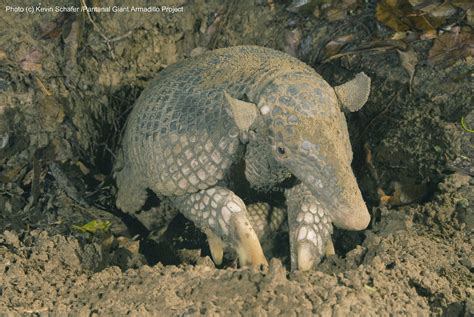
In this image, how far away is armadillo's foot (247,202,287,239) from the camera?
3580 millimetres

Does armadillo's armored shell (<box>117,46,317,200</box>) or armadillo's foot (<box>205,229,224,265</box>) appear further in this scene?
armadillo's foot (<box>205,229,224,265</box>)

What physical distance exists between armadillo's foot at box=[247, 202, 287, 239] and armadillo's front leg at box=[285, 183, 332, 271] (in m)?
0.41

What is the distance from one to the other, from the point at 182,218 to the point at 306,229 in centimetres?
111

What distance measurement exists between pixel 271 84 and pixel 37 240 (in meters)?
1.58

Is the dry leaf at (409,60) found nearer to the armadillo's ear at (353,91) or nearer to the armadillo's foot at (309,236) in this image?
the armadillo's ear at (353,91)

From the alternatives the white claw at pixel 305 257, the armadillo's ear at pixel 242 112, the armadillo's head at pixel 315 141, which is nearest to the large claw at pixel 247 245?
the white claw at pixel 305 257

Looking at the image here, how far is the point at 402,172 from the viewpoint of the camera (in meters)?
3.74

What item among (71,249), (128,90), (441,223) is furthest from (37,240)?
(441,223)

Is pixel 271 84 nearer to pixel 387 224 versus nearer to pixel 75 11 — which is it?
pixel 387 224

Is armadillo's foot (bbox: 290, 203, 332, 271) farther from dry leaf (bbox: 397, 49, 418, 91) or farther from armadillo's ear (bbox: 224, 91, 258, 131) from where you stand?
dry leaf (bbox: 397, 49, 418, 91)

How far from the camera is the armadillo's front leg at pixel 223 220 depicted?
2.96 metres

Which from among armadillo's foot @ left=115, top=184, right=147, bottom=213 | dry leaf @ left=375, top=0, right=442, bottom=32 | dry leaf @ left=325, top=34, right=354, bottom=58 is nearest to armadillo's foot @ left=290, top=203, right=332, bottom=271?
armadillo's foot @ left=115, top=184, right=147, bottom=213

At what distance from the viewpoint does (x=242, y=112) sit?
2705 millimetres

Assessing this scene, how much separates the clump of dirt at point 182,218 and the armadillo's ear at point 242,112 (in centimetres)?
73
